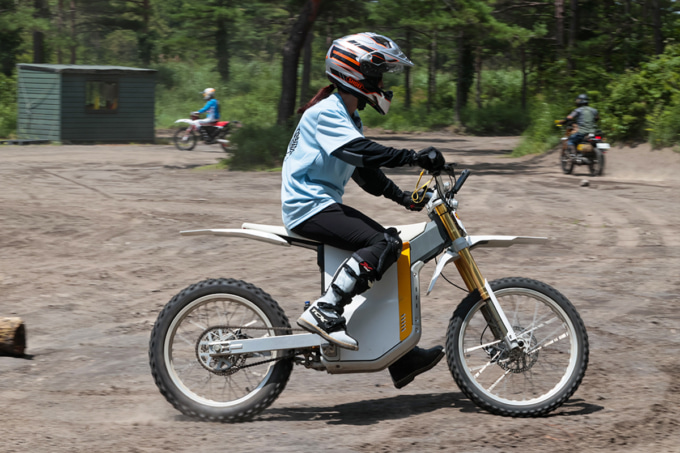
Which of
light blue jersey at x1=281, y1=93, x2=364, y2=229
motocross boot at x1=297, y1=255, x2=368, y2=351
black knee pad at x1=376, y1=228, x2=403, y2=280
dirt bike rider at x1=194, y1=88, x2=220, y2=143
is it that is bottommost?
dirt bike rider at x1=194, y1=88, x2=220, y2=143

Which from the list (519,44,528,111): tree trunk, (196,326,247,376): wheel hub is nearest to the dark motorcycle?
(196,326,247,376): wheel hub

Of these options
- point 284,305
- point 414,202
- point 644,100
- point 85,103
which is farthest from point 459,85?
point 414,202

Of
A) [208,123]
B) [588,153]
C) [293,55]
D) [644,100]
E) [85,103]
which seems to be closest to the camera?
[588,153]

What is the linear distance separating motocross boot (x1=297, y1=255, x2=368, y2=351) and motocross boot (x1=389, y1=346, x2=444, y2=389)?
0.42m

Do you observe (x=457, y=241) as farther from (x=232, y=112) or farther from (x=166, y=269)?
(x=232, y=112)

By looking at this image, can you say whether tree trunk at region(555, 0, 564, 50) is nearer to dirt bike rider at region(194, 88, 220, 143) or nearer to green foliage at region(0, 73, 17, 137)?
dirt bike rider at region(194, 88, 220, 143)

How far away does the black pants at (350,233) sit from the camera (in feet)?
13.9

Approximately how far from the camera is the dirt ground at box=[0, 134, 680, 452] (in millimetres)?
4184

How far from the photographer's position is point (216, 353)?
4441mm

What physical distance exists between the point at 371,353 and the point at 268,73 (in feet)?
147

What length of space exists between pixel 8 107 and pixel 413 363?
30393 millimetres

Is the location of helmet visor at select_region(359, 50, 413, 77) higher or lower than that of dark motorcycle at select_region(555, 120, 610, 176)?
higher

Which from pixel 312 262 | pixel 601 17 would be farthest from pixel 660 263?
pixel 601 17

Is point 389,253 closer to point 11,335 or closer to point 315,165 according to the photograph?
point 315,165
